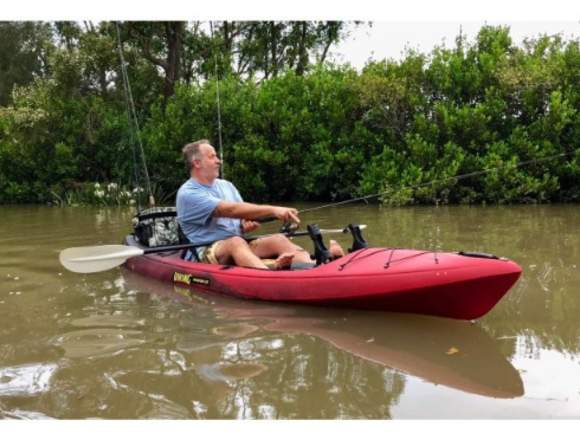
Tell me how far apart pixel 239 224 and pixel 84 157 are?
1275 cm

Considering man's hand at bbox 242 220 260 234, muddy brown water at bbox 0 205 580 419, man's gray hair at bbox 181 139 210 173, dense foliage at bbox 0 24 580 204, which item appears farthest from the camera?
dense foliage at bbox 0 24 580 204

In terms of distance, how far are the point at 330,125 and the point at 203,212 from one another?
9088 millimetres

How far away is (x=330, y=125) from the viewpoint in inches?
546

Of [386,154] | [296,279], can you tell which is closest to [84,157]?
[386,154]

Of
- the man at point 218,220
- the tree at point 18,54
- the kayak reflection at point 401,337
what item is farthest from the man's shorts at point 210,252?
the tree at point 18,54

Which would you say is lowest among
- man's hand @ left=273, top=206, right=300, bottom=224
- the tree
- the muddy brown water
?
the muddy brown water

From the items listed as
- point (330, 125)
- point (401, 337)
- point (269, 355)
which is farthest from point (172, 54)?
point (269, 355)

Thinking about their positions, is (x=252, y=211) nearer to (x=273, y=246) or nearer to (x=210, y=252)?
(x=273, y=246)

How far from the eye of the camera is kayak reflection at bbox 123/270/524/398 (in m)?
3.21

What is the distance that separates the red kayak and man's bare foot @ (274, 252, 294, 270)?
0.19 metres

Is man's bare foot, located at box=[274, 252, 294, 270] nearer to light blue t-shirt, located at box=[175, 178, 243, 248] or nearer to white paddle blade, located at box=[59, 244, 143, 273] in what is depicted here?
light blue t-shirt, located at box=[175, 178, 243, 248]

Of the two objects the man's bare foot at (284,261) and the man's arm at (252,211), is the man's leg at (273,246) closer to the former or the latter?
the man's bare foot at (284,261)

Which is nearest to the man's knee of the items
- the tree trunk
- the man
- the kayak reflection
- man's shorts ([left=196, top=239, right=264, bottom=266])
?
the man

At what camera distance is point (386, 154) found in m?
13.0
